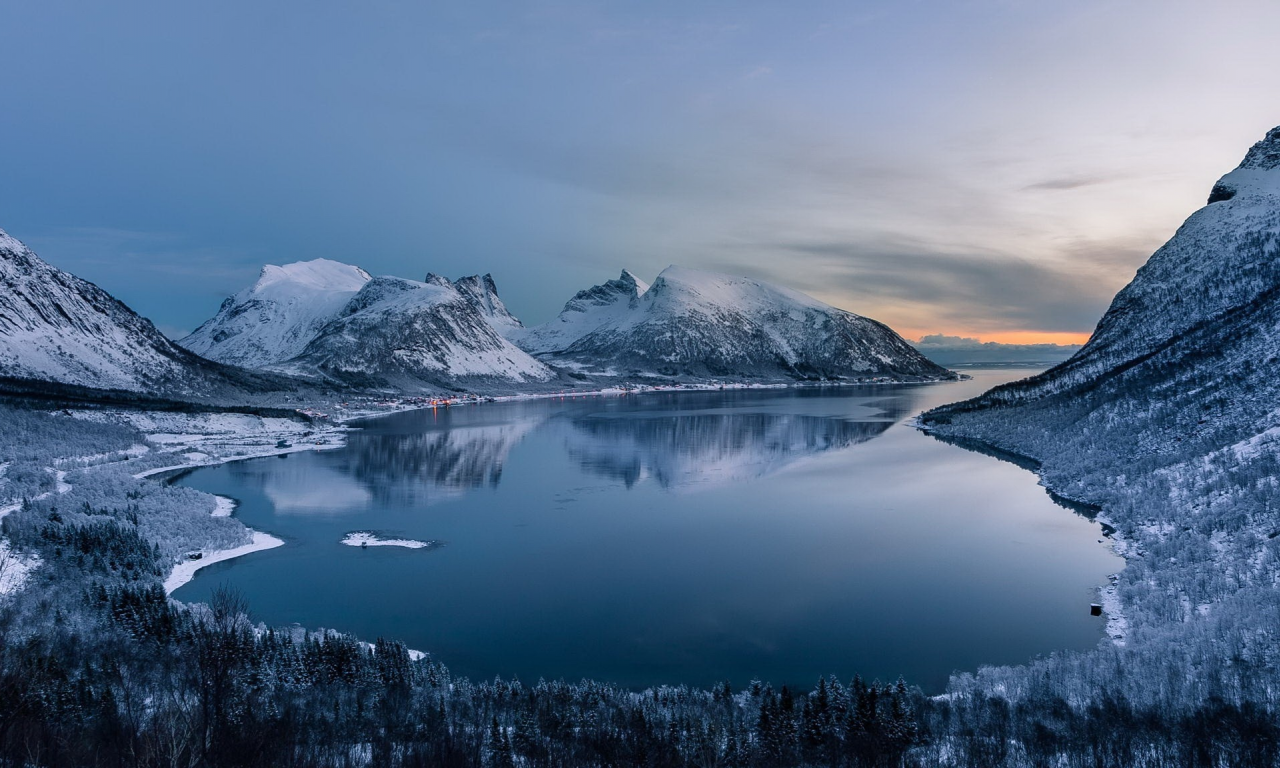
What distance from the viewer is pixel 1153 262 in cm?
9762

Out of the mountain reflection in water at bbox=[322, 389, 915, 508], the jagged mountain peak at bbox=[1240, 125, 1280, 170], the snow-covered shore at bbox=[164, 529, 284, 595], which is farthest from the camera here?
the jagged mountain peak at bbox=[1240, 125, 1280, 170]

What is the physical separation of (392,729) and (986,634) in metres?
18.4

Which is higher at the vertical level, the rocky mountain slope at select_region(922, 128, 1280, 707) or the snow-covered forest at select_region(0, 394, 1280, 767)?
the rocky mountain slope at select_region(922, 128, 1280, 707)

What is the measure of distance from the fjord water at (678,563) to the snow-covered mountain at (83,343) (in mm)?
58615

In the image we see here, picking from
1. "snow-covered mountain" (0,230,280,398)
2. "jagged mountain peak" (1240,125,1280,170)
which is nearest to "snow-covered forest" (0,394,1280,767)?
"snow-covered mountain" (0,230,280,398)

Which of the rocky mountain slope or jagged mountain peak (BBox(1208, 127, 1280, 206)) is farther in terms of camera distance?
jagged mountain peak (BBox(1208, 127, 1280, 206))

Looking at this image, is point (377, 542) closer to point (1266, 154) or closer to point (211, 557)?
point (211, 557)

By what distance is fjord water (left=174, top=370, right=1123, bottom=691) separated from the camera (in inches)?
909

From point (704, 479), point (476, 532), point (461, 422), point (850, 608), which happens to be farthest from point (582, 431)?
point (850, 608)

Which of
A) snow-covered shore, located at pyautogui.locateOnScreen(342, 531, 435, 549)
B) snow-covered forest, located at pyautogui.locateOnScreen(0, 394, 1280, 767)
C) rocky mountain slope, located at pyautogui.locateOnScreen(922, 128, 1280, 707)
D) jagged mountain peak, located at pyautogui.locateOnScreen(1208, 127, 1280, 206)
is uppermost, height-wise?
jagged mountain peak, located at pyautogui.locateOnScreen(1208, 127, 1280, 206)

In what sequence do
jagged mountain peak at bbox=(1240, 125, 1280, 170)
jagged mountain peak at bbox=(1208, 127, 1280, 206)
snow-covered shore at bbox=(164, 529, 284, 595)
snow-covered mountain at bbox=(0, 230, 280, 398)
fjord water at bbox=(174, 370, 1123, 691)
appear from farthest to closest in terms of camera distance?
1. snow-covered mountain at bbox=(0, 230, 280, 398)
2. jagged mountain peak at bbox=(1240, 125, 1280, 170)
3. jagged mountain peak at bbox=(1208, 127, 1280, 206)
4. snow-covered shore at bbox=(164, 529, 284, 595)
5. fjord water at bbox=(174, 370, 1123, 691)

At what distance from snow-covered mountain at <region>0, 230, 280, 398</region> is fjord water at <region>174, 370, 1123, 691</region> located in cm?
5862

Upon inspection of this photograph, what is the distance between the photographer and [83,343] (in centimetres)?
11000

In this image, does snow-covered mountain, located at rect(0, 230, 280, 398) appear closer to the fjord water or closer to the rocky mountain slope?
the fjord water
